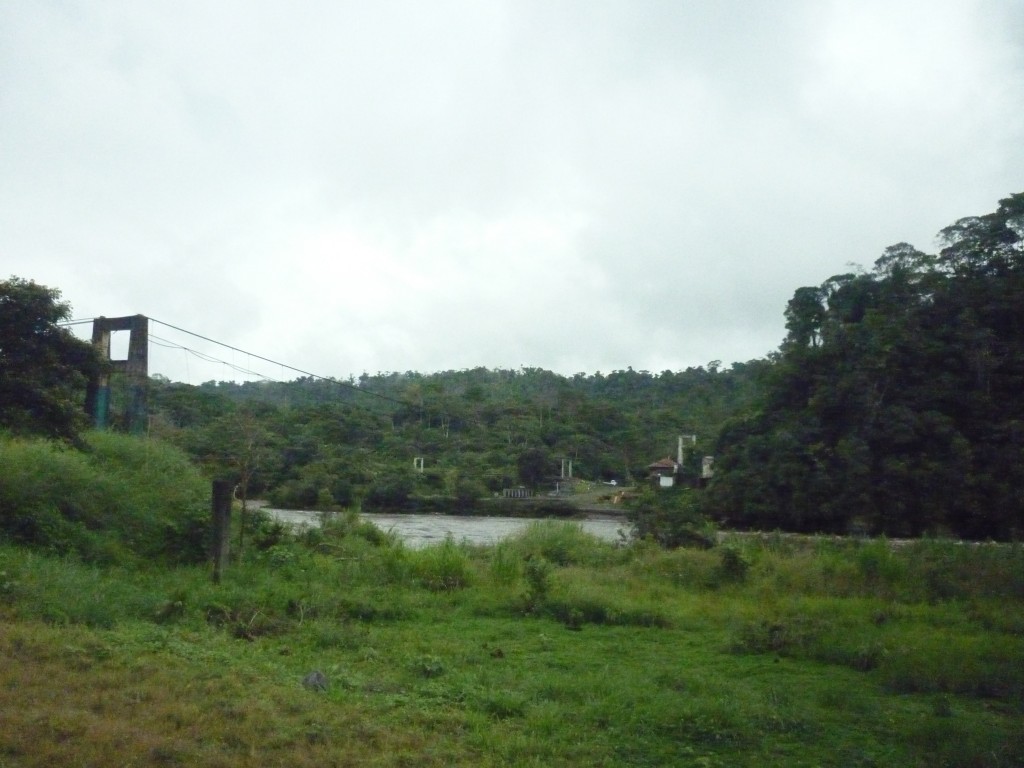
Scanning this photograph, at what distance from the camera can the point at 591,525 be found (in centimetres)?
2473

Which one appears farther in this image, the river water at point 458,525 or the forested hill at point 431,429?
the forested hill at point 431,429

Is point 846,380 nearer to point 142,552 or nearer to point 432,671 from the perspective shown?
point 432,671

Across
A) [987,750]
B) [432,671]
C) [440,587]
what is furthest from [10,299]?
[987,750]

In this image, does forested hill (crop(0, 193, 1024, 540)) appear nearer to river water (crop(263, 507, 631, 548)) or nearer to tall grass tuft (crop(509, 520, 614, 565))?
river water (crop(263, 507, 631, 548))

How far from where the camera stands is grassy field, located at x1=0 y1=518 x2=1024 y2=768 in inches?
227

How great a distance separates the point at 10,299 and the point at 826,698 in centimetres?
1237

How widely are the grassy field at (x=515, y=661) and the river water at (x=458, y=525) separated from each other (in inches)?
177

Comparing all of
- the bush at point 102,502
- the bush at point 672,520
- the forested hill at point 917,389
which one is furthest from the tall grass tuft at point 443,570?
the forested hill at point 917,389

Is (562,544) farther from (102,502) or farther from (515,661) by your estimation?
(515,661)

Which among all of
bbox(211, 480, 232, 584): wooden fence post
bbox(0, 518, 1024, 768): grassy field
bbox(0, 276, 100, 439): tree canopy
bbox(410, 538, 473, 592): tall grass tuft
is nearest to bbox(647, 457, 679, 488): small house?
bbox(0, 518, 1024, 768): grassy field

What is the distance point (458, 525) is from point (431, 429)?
11.1 feet

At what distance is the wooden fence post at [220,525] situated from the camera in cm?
1292

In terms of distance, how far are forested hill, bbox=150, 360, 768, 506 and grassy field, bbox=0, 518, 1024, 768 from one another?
5036mm

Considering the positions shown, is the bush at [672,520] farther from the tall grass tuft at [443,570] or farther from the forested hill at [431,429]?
the tall grass tuft at [443,570]
